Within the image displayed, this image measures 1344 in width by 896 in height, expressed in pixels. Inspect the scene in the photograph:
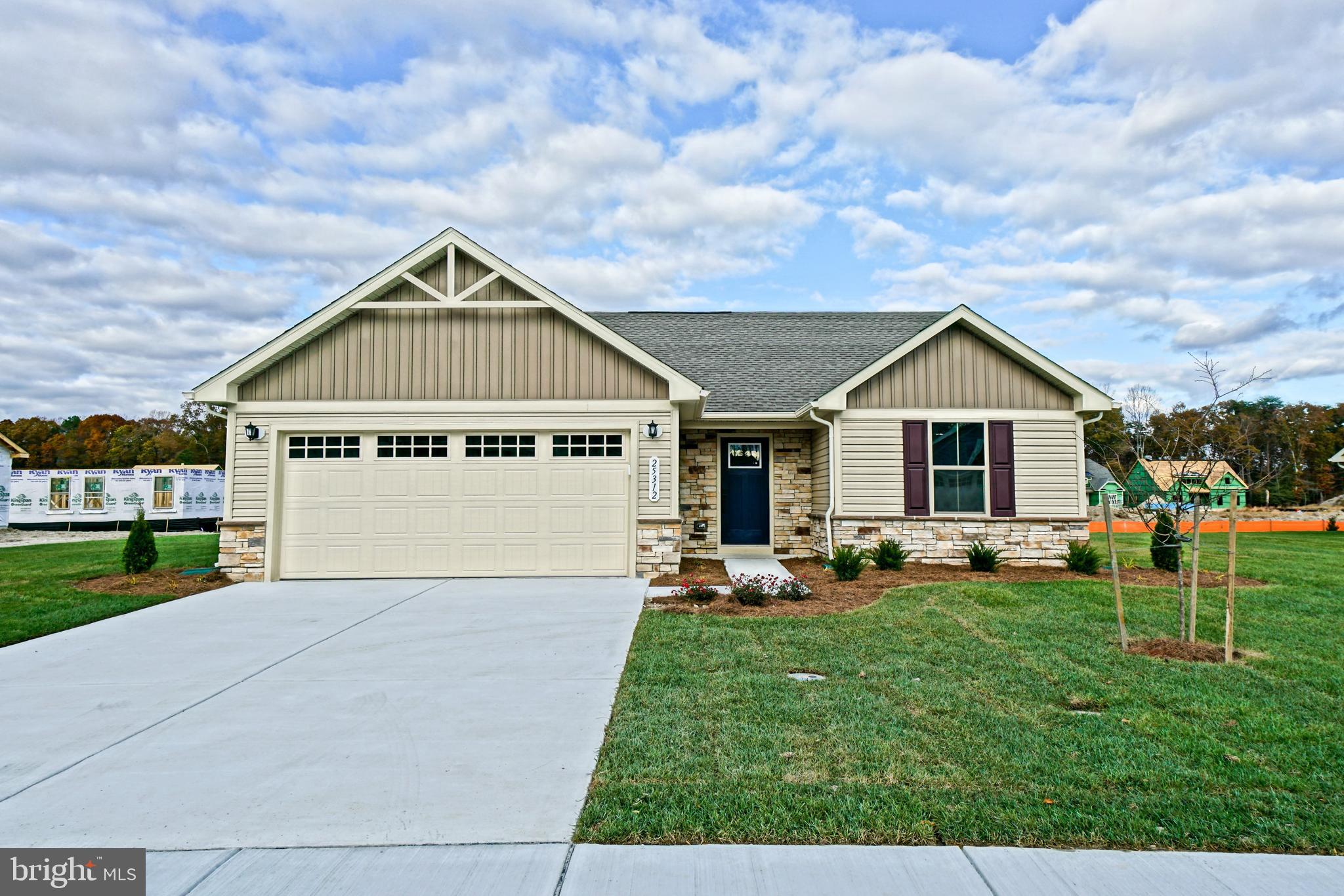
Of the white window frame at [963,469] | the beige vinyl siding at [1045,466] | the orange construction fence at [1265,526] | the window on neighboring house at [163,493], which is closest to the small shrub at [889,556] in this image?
the white window frame at [963,469]

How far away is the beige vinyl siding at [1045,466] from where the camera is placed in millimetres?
12000

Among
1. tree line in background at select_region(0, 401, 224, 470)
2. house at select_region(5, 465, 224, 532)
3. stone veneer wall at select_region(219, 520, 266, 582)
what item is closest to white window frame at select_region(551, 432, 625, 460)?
stone veneer wall at select_region(219, 520, 266, 582)

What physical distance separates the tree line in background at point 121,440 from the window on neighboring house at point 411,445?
41583 millimetres

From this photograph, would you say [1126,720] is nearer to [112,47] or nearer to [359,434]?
[359,434]

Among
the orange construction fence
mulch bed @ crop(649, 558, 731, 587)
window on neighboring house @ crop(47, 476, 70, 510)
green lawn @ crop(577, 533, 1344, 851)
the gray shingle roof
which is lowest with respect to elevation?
the orange construction fence

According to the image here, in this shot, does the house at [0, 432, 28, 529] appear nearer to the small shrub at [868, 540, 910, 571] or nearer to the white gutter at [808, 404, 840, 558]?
the white gutter at [808, 404, 840, 558]

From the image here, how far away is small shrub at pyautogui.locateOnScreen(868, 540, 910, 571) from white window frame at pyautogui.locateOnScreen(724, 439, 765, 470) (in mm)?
3186

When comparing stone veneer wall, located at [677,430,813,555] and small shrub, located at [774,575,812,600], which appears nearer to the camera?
small shrub, located at [774,575,812,600]

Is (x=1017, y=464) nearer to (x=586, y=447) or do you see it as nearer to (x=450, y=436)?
(x=586, y=447)

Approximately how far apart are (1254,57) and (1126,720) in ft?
34.7

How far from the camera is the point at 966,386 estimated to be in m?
12.0

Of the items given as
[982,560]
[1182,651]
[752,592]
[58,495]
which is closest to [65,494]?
[58,495]

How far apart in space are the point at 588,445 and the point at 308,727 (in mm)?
6796

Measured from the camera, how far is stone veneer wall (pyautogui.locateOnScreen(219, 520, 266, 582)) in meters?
10.5
